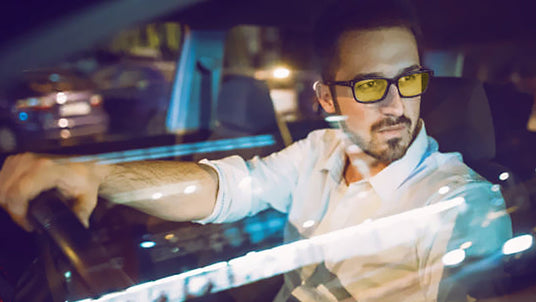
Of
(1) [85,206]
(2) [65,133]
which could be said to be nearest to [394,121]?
(1) [85,206]

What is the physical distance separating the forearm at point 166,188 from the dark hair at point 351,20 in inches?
27.5

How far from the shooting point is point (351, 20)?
1.58 m

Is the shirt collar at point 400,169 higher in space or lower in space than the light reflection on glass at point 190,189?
higher

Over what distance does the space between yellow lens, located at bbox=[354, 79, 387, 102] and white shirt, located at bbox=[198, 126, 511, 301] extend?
237 millimetres

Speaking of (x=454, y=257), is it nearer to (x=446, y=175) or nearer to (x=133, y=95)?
(x=446, y=175)

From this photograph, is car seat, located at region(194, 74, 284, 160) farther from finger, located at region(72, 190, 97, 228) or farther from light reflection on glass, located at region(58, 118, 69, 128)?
light reflection on glass, located at region(58, 118, 69, 128)

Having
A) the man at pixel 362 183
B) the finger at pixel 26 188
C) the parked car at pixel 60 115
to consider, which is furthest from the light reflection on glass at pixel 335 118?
the parked car at pixel 60 115

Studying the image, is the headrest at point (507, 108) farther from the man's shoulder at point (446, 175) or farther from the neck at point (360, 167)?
the neck at point (360, 167)

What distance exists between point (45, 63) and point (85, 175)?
54 cm

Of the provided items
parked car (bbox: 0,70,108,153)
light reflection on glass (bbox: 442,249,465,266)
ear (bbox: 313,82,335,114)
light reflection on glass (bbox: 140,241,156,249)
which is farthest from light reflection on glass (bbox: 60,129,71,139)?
light reflection on glass (bbox: 442,249,465,266)

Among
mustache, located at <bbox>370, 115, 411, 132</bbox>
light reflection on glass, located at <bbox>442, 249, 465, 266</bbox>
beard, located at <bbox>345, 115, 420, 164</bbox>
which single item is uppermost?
mustache, located at <bbox>370, 115, 411, 132</bbox>

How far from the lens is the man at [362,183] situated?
152cm

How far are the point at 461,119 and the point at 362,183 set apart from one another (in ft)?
1.56

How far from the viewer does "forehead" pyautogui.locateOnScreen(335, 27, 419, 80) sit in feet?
4.97
